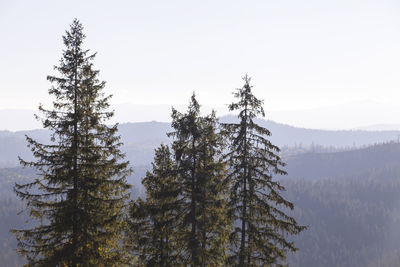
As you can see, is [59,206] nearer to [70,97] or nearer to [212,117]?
[70,97]

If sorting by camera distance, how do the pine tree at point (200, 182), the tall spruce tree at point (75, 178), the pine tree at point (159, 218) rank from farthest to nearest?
the pine tree at point (159, 218) < the pine tree at point (200, 182) < the tall spruce tree at point (75, 178)

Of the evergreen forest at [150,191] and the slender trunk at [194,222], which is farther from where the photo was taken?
the slender trunk at [194,222]

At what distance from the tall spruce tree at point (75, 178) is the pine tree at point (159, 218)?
252 centimetres

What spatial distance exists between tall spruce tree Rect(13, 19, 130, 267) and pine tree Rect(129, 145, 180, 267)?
8.28ft

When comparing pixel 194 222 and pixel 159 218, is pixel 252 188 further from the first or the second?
pixel 159 218

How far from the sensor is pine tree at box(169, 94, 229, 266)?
1719cm

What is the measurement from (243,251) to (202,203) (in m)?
3.39

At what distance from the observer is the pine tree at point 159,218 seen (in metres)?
17.8

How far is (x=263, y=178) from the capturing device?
731 inches

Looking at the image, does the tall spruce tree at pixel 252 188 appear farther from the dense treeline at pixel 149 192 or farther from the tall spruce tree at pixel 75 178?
the tall spruce tree at pixel 75 178

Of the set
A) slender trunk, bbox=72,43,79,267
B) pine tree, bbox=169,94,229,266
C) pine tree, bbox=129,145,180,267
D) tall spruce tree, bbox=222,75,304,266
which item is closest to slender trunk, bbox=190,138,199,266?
pine tree, bbox=169,94,229,266

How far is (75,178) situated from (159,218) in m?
5.61

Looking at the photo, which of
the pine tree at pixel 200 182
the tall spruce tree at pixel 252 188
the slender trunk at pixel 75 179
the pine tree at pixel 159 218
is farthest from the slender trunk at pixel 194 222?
the slender trunk at pixel 75 179

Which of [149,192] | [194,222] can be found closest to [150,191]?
[149,192]
